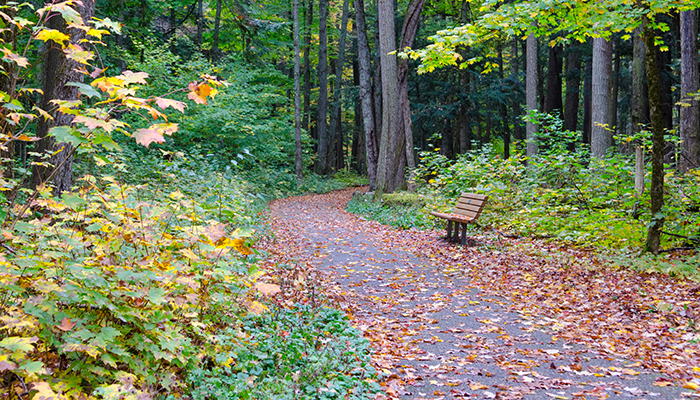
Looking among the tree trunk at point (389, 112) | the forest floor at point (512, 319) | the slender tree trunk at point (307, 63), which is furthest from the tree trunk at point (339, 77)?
the forest floor at point (512, 319)

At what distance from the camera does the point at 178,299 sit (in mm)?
3041

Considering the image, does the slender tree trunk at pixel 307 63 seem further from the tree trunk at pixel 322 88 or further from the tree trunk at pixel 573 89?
the tree trunk at pixel 573 89

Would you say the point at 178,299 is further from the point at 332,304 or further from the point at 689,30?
the point at 689,30

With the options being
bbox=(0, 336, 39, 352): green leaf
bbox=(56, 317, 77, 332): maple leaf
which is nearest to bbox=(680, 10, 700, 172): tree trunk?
bbox=(56, 317, 77, 332): maple leaf

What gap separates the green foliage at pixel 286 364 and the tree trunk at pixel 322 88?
23804mm

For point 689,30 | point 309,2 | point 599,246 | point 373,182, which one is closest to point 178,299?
point 599,246

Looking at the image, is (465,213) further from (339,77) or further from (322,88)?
(339,77)

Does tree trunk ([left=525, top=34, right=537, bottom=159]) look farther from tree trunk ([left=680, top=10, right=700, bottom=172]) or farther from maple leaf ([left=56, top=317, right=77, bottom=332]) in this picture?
maple leaf ([left=56, top=317, right=77, bottom=332])

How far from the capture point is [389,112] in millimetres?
15305

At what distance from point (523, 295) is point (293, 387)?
4.00 m

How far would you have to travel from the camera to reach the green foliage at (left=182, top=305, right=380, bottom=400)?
9.99 ft

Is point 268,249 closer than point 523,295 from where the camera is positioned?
No

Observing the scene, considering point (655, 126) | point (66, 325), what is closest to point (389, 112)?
point (655, 126)

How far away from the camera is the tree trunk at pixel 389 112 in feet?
49.4
